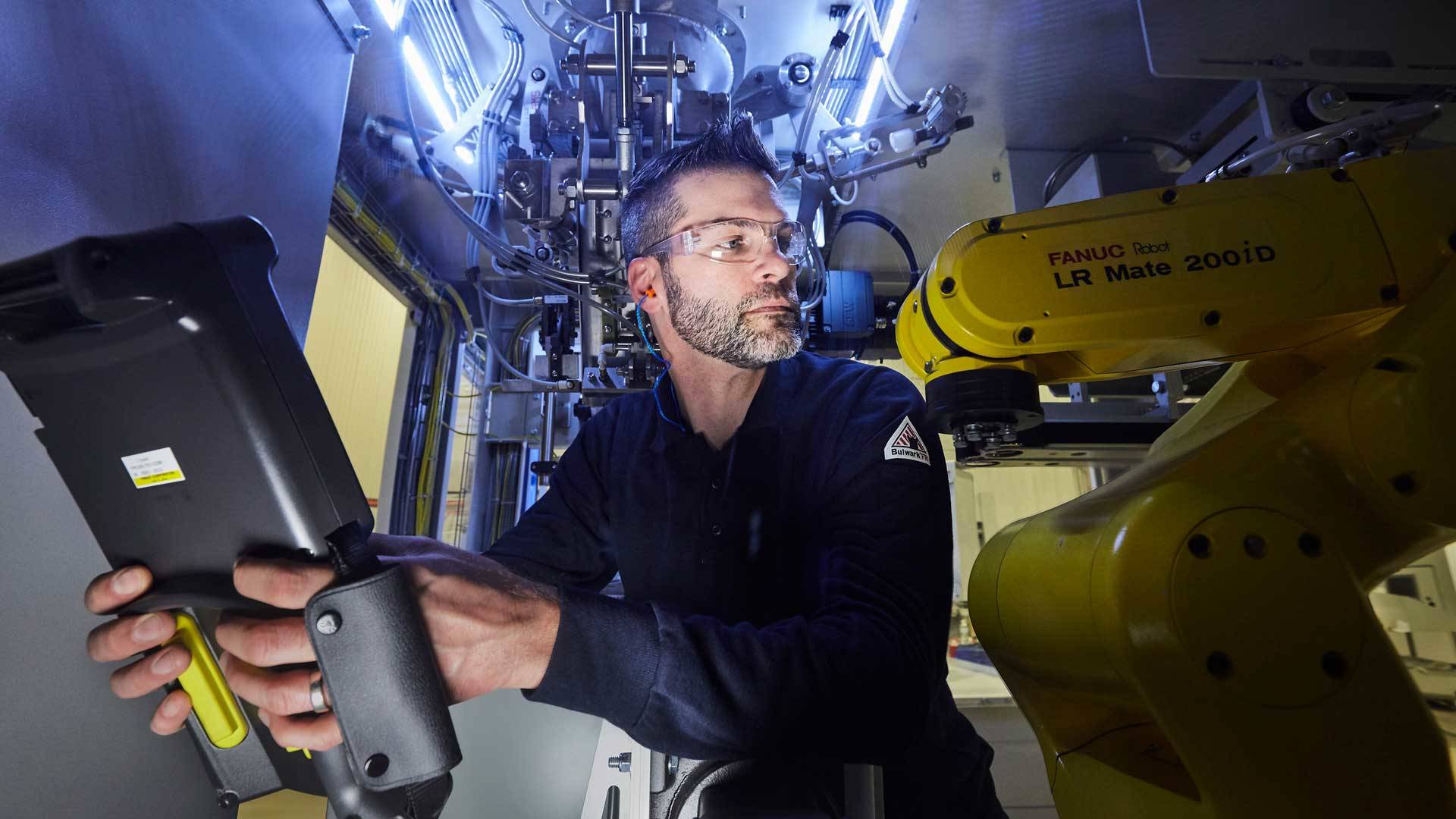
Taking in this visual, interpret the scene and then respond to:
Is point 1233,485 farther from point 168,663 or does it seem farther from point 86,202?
point 86,202

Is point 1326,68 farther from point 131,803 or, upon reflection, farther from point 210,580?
point 131,803

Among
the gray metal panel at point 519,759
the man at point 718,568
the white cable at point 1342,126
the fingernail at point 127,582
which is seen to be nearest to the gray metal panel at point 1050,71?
the white cable at point 1342,126

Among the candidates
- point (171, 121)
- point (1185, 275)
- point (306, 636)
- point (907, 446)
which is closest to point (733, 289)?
point (907, 446)

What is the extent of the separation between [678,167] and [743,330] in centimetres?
48

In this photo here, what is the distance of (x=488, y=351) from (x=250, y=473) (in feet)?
8.92

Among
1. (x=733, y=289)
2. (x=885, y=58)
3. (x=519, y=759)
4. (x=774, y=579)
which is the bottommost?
(x=519, y=759)

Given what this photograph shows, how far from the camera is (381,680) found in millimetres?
473

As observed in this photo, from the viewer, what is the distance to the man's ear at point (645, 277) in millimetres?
1630

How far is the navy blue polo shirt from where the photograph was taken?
0.67 metres

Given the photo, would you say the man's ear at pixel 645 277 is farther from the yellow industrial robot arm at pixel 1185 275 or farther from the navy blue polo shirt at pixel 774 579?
the yellow industrial robot arm at pixel 1185 275

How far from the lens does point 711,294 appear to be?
151 cm

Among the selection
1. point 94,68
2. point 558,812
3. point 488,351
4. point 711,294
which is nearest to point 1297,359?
point 711,294

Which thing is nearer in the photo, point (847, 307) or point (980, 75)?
point (980, 75)

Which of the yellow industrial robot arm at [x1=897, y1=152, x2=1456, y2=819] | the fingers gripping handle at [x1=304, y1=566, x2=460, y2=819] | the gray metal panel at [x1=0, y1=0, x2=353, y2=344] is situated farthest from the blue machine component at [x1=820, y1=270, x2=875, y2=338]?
the fingers gripping handle at [x1=304, y1=566, x2=460, y2=819]
